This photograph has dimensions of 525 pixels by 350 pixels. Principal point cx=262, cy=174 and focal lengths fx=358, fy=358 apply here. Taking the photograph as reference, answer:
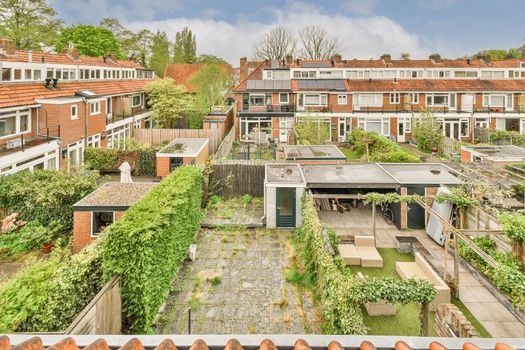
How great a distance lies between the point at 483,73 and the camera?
41.5 metres

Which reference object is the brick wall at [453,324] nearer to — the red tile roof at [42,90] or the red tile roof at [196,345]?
the red tile roof at [196,345]

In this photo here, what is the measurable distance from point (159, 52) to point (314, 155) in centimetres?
5094

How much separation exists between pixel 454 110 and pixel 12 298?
4212 cm

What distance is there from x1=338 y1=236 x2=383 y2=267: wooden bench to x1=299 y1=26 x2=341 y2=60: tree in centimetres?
5528

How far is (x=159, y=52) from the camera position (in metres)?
63.6

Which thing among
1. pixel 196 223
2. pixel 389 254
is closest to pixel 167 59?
pixel 196 223

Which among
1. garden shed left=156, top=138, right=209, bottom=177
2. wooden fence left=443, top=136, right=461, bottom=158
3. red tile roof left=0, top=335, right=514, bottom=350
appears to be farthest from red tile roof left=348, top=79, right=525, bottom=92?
red tile roof left=0, top=335, right=514, bottom=350

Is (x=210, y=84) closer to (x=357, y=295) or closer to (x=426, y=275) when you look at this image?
(x=426, y=275)

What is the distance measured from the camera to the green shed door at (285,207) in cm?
1573

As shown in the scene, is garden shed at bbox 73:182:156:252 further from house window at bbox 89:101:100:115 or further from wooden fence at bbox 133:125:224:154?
wooden fence at bbox 133:125:224:154

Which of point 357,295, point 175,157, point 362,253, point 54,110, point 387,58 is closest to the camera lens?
point 357,295

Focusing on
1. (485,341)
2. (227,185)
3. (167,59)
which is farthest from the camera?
(167,59)

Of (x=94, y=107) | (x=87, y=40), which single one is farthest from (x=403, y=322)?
(x=87, y=40)

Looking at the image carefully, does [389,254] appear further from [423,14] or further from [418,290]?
[423,14]
